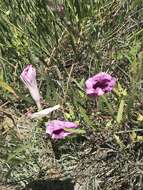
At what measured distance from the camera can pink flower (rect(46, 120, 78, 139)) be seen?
146 cm

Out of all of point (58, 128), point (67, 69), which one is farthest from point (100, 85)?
point (67, 69)

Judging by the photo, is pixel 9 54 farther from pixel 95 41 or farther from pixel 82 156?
pixel 82 156

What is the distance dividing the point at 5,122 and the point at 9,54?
0.24 m

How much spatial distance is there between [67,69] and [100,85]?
0.35 metres

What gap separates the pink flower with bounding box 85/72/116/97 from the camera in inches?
55.2

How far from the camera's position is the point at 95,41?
1.77 m

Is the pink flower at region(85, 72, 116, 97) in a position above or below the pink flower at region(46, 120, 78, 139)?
above

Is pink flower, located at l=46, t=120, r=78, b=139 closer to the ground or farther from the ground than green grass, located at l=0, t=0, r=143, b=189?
closer to the ground

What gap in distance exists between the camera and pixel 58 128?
1.46 metres

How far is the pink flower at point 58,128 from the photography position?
146 centimetres

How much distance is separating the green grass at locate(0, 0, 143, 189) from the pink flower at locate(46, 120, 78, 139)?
0.05 m

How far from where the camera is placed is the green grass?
1498 millimetres

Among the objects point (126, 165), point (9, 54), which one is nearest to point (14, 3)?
point (9, 54)

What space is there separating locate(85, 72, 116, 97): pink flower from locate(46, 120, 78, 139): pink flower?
12 centimetres
